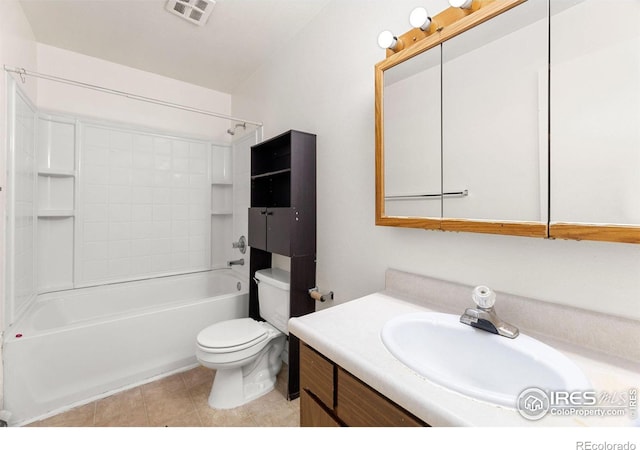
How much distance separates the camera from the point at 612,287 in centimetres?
77

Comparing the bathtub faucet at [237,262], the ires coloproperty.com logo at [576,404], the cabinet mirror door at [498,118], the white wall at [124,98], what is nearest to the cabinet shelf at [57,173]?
the white wall at [124,98]

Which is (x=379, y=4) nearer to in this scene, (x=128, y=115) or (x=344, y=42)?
(x=344, y=42)

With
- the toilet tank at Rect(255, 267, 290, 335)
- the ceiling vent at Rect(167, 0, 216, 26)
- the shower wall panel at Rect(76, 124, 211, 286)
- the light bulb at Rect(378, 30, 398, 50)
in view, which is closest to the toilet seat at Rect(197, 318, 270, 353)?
the toilet tank at Rect(255, 267, 290, 335)

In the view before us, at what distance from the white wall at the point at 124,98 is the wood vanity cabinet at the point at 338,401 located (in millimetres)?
2637

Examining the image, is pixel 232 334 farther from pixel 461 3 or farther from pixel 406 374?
pixel 461 3

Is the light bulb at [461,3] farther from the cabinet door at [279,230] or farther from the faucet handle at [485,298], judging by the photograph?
the cabinet door at [279,230]

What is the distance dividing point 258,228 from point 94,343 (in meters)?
1.21

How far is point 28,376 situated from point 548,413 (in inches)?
90.7

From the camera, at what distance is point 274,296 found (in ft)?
6.14

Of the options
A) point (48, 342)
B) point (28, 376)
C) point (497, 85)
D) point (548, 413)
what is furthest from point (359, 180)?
point (28, 376)

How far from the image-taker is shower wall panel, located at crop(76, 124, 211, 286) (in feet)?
7.45

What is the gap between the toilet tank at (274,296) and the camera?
69.9 inches

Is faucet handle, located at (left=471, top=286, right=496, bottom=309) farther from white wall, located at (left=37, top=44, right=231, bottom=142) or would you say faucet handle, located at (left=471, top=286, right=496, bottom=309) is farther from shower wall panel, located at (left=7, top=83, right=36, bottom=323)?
white wall, located at (left=37, top=44, right=231, bottom=142)

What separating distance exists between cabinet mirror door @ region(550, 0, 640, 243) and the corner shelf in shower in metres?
2.97
